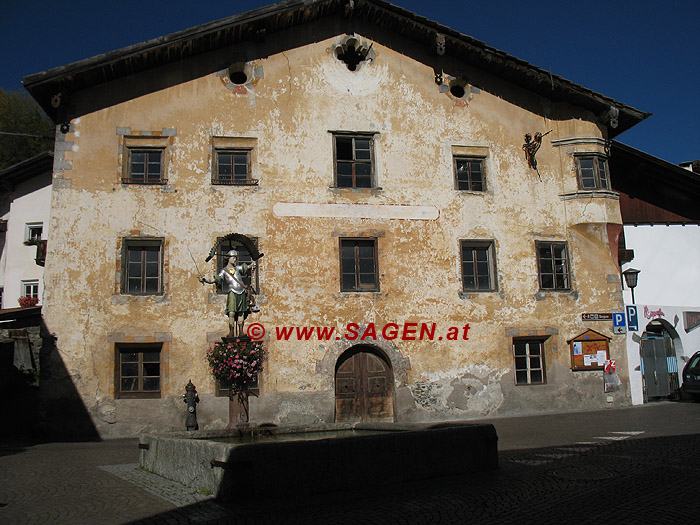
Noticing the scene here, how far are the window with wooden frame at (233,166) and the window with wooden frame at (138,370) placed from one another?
4.39 metres

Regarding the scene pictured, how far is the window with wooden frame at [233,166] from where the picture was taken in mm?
16875

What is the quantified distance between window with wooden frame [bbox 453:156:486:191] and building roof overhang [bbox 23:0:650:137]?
272cm

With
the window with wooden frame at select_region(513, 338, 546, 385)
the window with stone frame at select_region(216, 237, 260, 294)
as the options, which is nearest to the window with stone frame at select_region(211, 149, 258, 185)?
the window with stone frame at select_region(216, 237, 260, 294)

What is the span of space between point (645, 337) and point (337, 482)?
49.8 feet

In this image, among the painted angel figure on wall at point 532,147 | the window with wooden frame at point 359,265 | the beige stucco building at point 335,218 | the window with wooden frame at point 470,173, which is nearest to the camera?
the beige stucco building at point 335,218

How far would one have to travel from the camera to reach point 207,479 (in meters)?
7.94

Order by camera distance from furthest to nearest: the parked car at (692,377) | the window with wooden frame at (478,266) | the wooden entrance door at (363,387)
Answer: the parked car at (692,377) < the window with wooden frame at (478,266) < the wooden entrance door at (363,387)

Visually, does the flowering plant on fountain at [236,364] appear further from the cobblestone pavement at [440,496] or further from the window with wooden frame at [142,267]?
the cobblestone pavement at [440,496]

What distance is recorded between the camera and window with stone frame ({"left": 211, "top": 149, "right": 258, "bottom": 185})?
16859 mm

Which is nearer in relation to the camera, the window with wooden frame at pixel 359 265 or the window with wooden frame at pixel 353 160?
the window with wooden frame at pixel 359 265

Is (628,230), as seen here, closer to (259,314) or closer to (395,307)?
(395,307)

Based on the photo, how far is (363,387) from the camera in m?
16.8

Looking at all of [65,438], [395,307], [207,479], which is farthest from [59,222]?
[207,479]

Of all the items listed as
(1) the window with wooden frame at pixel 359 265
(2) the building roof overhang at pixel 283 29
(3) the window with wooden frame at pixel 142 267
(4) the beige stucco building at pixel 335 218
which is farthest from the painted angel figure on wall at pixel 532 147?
(3) the window with wooden frame at pixel 142 267
